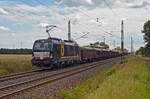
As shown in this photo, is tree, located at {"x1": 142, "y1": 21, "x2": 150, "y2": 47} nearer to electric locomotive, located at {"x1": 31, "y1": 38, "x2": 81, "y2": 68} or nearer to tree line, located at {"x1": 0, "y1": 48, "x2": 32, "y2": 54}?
electric locomotive, located at {"x1": 31, "y1": 38, "x2": 81, "y2": 68}

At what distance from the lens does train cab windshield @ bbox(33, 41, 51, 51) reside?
21723 millimetres

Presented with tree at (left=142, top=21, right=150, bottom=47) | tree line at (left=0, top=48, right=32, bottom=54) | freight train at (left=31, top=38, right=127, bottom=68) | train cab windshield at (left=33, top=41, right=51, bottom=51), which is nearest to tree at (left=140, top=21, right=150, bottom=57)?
tree at (left=142, top=21, right=150, bottom=47)

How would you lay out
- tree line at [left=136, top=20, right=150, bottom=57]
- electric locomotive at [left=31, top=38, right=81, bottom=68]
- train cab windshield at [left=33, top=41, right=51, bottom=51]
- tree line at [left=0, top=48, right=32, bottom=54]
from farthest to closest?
1. tree line at [left=0, top=48, right=32, bottom=54]
2. tree line at [left=136, top=20, right=150, bottom=57]
3. train cab windshield at [left=33, top=41, right=51, bottom=51]
4. electric locomotive at [left=31, top=38, right=81, bottom=68]

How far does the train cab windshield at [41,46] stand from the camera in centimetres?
2172

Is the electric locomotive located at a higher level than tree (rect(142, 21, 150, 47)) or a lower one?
lower

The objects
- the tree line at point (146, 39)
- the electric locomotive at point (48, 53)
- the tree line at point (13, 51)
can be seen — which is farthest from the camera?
the tree line at point (13, 51)

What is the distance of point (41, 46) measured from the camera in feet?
72.4

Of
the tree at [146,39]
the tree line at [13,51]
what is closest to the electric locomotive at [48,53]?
the tree at [146,39]

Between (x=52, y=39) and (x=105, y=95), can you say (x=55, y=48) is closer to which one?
(x=52, y=39)

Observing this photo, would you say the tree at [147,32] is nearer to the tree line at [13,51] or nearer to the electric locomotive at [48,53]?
the electric locomotive at [48,53]

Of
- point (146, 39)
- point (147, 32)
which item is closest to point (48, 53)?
point (146, 39)

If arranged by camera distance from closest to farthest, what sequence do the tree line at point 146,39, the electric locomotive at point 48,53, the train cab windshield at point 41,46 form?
the electric locomotive at point 48,53, the train cab windshield at point 41,46, the tree line at point 146,39

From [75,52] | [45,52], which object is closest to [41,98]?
[45,52]

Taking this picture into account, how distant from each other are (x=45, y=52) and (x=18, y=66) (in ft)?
11.5
